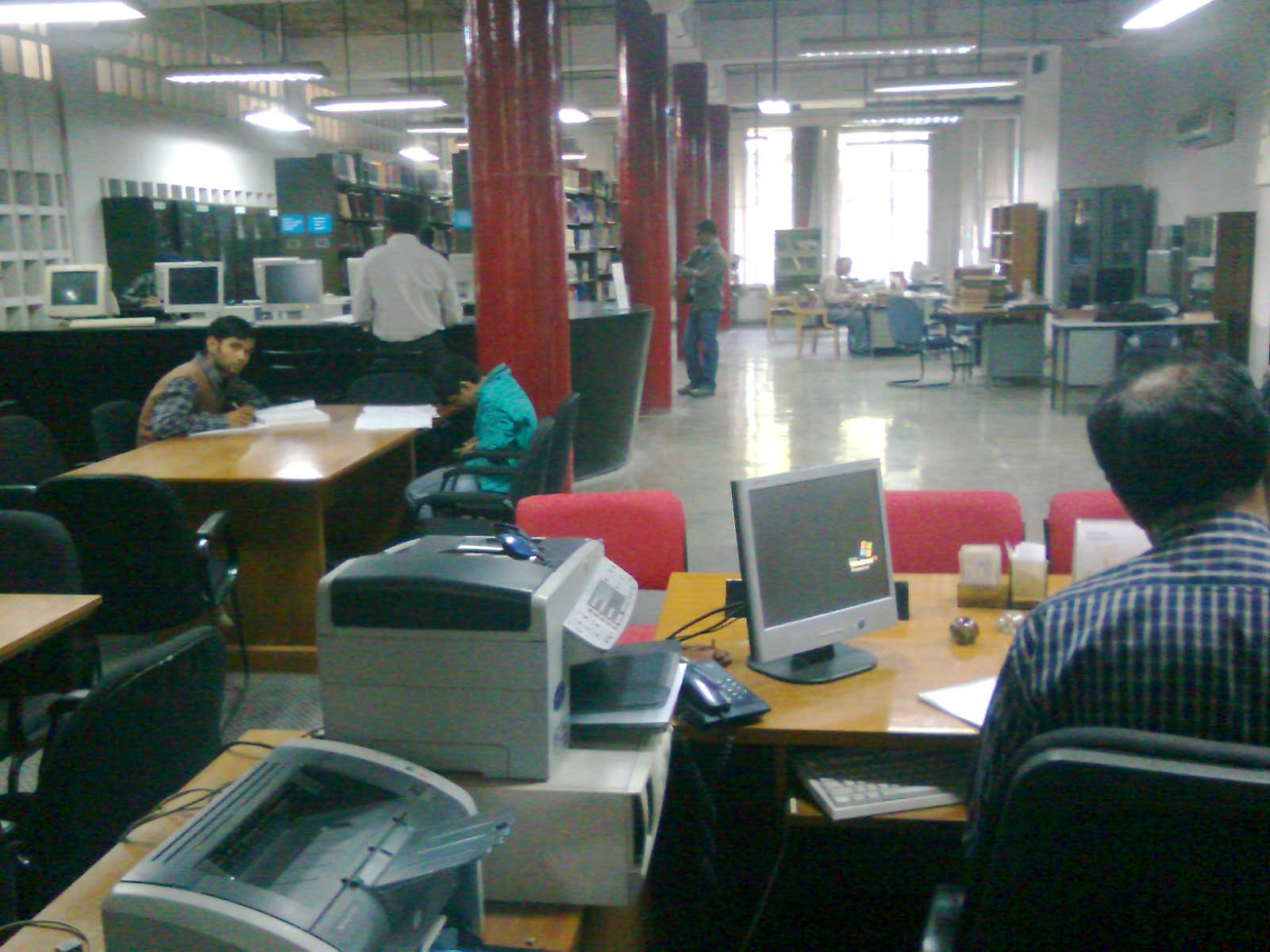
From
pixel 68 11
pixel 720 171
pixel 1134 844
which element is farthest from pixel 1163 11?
pixel 720 171

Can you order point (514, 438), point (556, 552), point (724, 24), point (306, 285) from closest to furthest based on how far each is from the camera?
point (556, 552) → point (514, 438) → point (306, 285) → point (724, 24)

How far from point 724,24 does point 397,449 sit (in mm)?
9846

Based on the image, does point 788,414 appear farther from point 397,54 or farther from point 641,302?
point 397,54

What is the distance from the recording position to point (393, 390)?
5645 millimetres

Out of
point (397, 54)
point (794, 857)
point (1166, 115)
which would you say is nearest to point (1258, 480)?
point (794, 857)

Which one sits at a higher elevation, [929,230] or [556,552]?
[929,230]

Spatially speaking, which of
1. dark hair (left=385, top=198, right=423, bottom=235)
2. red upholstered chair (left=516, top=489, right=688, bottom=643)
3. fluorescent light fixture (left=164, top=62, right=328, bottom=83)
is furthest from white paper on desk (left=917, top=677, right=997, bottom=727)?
fluorescent light fixture (left=164, top=62, right=328, bottom=83)

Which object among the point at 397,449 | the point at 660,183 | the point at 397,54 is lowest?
the point at 397,449

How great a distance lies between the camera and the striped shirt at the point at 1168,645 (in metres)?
1.34

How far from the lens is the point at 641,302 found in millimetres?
10102

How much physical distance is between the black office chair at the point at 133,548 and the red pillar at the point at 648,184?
628cm

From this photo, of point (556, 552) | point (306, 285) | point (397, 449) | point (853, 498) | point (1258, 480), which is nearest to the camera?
point (1258, 480)

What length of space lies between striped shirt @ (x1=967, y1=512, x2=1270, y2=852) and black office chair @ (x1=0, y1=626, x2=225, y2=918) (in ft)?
4.61

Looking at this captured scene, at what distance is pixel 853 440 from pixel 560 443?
416cm
